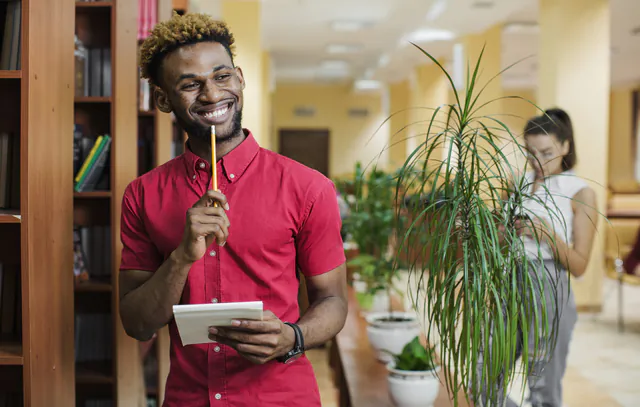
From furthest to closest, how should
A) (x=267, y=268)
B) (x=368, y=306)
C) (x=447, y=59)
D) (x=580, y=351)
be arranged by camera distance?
(x=447, y=59), (x=580, y=351), (x=368, y=306), (x=267, y=268)

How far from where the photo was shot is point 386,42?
1120cm

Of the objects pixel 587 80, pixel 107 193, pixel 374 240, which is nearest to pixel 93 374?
pixel 107 193

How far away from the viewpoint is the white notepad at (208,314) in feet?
3.77

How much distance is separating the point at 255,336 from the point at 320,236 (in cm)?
26

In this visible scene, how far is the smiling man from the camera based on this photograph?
1.36 meters

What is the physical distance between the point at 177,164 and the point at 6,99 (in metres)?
0.51

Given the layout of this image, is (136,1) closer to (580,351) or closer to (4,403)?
(4,403)

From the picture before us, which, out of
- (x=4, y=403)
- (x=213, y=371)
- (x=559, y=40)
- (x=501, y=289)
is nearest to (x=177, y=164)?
(x=213, y=371)

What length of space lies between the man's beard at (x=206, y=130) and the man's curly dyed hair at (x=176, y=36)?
126 mm

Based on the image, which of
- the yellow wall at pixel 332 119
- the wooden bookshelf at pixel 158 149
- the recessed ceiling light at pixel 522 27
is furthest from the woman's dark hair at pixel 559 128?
the yellow wall at pixel 332 119

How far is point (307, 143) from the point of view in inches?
688

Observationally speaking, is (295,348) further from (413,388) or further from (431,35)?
(431,35)

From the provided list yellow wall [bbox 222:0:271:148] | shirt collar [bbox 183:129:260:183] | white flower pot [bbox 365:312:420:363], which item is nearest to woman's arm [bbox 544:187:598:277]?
white flower pot [bbox 365:312:420:363]

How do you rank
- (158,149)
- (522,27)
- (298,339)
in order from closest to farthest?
1. (298,339)
2. (158,149)
3. (522,27)
